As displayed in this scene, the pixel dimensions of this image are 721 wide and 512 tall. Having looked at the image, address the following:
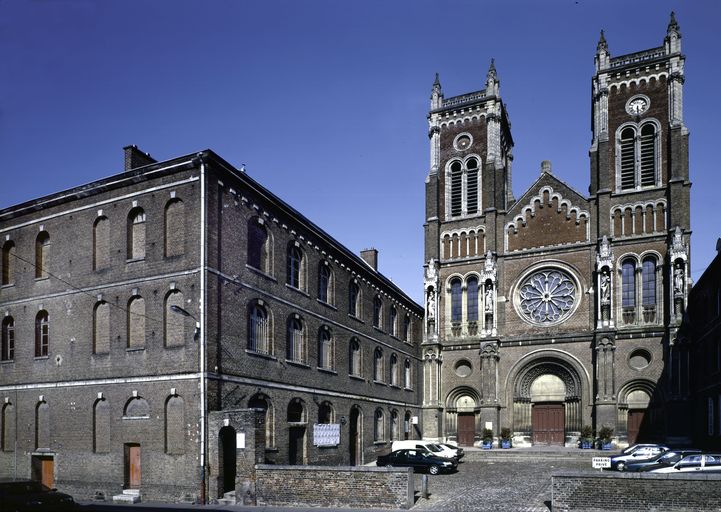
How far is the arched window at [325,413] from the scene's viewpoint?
30569 mm

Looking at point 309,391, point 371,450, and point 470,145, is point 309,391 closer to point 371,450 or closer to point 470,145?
point 371,450

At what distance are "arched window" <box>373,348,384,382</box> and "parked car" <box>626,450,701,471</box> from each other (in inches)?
576

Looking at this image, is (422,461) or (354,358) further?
(354,358)

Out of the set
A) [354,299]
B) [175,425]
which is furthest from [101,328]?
[354,299]

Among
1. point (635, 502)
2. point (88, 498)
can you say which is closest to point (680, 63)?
point (635, 502)

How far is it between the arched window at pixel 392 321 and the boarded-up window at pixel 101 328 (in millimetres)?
20259

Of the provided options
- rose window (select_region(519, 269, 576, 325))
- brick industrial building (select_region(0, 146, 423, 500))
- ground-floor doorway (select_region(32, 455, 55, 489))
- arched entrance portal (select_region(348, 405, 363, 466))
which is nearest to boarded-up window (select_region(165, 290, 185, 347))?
brick industrial building (select_region(0, 146, 423, 500))

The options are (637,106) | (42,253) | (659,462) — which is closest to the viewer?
(659,462)

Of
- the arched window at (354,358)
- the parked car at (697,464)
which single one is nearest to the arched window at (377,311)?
the arched window at (354,358)

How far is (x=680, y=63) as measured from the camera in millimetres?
42438

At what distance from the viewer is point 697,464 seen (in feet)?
79.2

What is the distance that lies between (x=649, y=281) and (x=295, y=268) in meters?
23.5

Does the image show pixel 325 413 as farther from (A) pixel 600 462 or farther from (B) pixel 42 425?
(A) pixel 600 462

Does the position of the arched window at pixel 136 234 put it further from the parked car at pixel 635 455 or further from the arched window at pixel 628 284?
the arched window at pixel 628 284
